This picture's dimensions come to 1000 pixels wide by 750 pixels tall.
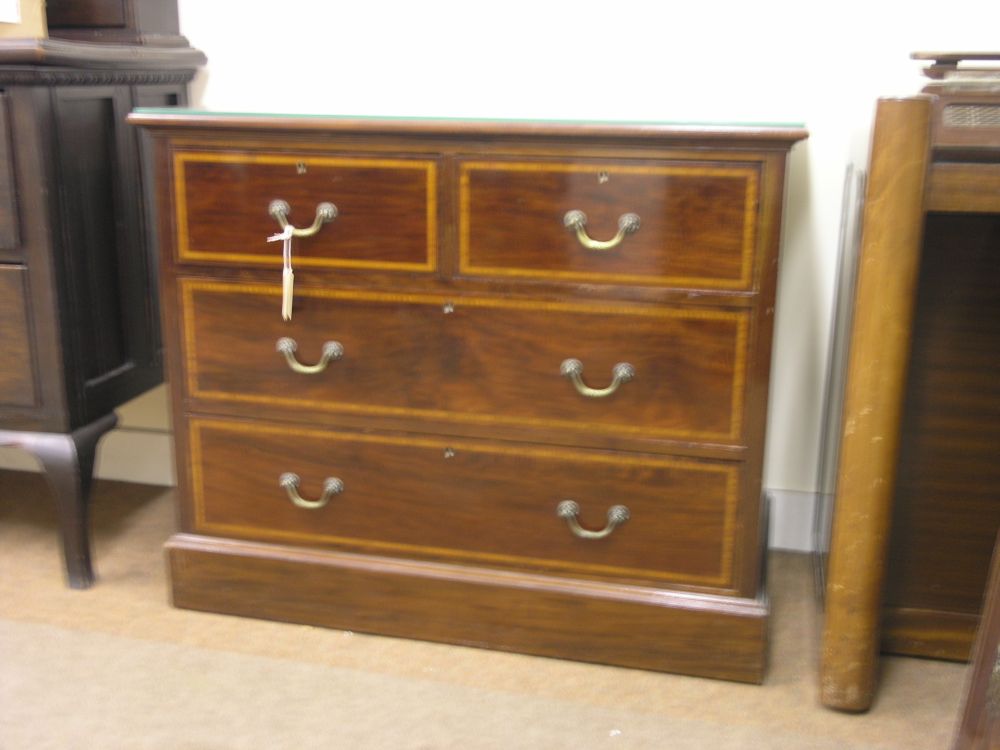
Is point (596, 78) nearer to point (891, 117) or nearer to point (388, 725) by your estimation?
point (891, 117)

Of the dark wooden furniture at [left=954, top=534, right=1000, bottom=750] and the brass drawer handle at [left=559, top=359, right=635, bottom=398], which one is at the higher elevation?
the brass drawer handle at [left=559, top=359, right=635, bottom=398]

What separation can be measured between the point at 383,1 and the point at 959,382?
1.17 meters

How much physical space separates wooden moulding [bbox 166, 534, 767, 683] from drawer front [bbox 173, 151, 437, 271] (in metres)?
0.46

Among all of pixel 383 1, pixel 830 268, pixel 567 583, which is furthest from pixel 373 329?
pixel 830 268

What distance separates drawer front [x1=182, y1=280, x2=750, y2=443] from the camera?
4.65 ft

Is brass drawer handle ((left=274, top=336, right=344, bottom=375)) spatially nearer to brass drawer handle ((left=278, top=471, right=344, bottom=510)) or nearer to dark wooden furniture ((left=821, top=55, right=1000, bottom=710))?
brass drawer handle ((left=278, top=471, right=344, bottom=510))

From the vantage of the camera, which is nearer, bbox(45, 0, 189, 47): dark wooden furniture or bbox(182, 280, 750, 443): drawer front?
bbox(182, 280, 750, 443): drawer front

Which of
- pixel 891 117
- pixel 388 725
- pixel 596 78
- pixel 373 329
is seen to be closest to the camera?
pixel 891 117

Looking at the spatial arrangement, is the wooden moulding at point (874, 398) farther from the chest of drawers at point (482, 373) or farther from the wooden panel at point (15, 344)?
the wooden panel at point (15, 344)

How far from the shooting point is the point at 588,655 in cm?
154

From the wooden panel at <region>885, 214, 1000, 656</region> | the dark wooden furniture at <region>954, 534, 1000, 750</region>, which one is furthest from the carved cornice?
the dark wooden furniture at <region>954, 534, 1000, 750</region>

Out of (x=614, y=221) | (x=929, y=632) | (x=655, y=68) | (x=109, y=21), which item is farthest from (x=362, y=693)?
(x=109, y=21)

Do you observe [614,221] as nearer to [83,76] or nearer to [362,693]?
[362,693]

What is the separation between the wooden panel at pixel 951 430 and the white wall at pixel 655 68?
312 mm
